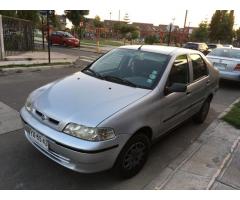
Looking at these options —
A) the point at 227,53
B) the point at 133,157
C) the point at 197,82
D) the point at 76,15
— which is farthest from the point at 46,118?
the point at 76,15

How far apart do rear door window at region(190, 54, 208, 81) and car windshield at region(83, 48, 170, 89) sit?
83 cm

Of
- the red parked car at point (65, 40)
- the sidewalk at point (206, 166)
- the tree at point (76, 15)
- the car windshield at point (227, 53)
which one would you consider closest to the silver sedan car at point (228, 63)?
the car windshield at point (227, 53)

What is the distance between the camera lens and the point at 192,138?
4.63 m

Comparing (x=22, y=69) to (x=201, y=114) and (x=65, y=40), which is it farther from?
(x=65, y=40)

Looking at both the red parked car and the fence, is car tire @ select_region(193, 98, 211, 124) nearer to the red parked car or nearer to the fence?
the fence

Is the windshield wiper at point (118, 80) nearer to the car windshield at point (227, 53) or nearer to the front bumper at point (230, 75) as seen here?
the front bumper at point (230, 75)

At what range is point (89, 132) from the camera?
268cm

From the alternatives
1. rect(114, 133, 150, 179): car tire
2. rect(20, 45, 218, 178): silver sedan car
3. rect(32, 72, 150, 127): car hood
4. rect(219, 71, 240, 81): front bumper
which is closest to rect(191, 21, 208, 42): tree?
rect(219, 71, 240, 81): front bumper

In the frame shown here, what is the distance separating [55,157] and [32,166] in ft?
2.05

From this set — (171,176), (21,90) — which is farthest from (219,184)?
(21,90)

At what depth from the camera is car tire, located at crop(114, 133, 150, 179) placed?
2986 millimetres

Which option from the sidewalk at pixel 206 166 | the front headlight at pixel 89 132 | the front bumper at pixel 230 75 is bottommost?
the sidewalk at pixel 206 166

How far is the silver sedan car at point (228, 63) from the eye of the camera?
891 cm

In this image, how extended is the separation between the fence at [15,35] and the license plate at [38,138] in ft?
28.2
